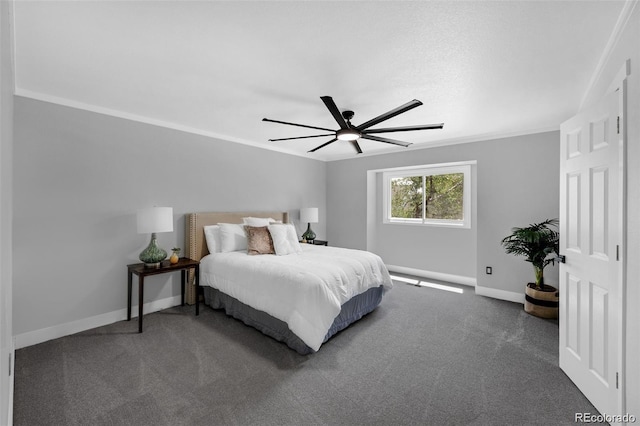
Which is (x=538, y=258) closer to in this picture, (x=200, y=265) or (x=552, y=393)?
(x=552, y=393)

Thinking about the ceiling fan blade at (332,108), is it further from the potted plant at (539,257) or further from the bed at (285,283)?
the potted plant at (539,257)

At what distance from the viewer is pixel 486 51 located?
192cm

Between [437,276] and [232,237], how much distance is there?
368cm

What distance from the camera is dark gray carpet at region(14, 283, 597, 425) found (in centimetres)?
178

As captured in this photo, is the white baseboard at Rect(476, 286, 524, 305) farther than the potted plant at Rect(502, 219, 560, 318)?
Yes

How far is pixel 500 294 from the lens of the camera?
4020mm

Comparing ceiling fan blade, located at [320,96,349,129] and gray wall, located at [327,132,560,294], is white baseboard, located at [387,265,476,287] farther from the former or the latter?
ceiling fan blade, located at [320,96,349,129]

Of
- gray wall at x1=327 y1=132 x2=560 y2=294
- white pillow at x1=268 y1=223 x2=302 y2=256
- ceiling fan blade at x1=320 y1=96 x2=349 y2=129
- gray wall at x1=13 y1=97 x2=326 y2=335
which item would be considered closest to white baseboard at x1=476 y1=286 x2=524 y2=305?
gray wall at x1=327 y1=132 x2=560 y2=294

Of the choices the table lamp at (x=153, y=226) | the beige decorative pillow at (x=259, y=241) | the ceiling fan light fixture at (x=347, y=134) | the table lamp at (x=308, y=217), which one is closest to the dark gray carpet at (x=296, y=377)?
the table lamp at (x=153, y=226)

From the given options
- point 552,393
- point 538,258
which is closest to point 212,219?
point 552,393

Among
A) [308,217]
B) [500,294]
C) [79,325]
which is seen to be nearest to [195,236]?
[79,325]

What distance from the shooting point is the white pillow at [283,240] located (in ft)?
11.9

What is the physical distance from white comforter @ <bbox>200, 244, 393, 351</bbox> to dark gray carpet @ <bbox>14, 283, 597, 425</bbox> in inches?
12.9

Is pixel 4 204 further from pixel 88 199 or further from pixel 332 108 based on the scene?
pixel 332 108
